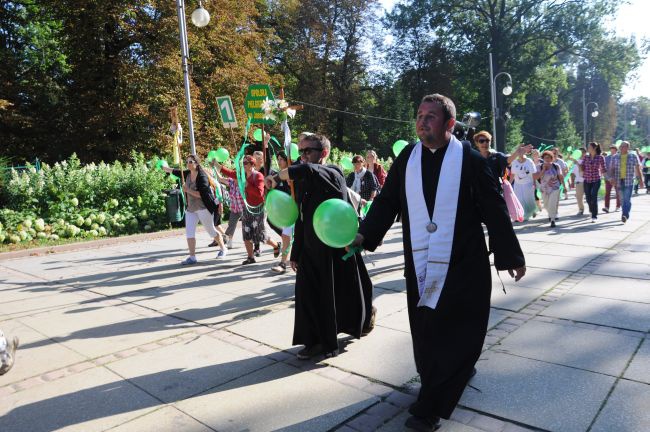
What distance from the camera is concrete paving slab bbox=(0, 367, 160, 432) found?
3.03m

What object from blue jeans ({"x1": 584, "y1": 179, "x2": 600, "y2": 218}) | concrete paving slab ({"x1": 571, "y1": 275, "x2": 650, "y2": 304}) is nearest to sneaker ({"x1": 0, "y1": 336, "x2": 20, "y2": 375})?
concrete paving slab ({"x1": 571, "y1": 275, "x2": 650, "y2": 304})

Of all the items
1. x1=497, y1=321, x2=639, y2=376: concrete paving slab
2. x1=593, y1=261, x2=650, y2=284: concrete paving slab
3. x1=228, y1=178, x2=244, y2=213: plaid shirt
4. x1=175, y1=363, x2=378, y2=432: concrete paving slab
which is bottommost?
x1=497, y1=321, x2=639, y2=376: concrete paving slab

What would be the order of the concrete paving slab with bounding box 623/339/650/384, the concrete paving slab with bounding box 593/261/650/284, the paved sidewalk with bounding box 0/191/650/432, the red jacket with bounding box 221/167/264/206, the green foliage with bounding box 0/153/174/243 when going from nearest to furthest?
the paved sidewalk with bounding box 0/191/650/432 < the concrete paving slab with bounding box 623/339/650/384 < the concrete paving slab with bounding box 593/261/650/284 < the red jacket with bounding box 221/167/264/206 < the green foliage with bounding box 0/153/174/243

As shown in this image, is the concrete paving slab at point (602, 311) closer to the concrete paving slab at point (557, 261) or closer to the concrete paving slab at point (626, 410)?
the concrete paving slab at point (626, 410)

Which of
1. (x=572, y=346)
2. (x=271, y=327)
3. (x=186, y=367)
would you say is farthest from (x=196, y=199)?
(x=572, y=346)

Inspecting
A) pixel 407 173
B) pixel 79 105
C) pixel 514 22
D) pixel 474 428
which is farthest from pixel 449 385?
pixel 514 22

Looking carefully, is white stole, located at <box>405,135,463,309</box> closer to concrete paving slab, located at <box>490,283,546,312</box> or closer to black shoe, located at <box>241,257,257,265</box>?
concrete paving slab, located at <box>490,283,546,312</box>

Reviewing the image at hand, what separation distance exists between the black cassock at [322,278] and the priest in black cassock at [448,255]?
1071mm

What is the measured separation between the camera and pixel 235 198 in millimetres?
8750

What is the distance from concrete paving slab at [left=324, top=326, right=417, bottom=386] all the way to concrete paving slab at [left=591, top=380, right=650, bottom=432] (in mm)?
1234

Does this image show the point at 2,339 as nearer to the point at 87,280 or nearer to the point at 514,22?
the point at 87,280

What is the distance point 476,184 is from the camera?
2902mm

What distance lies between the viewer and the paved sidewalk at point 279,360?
302 centimetres

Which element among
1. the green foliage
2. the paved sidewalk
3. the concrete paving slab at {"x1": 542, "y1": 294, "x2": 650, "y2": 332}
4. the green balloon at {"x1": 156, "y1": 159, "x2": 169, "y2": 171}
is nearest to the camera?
the paved sidewalk
